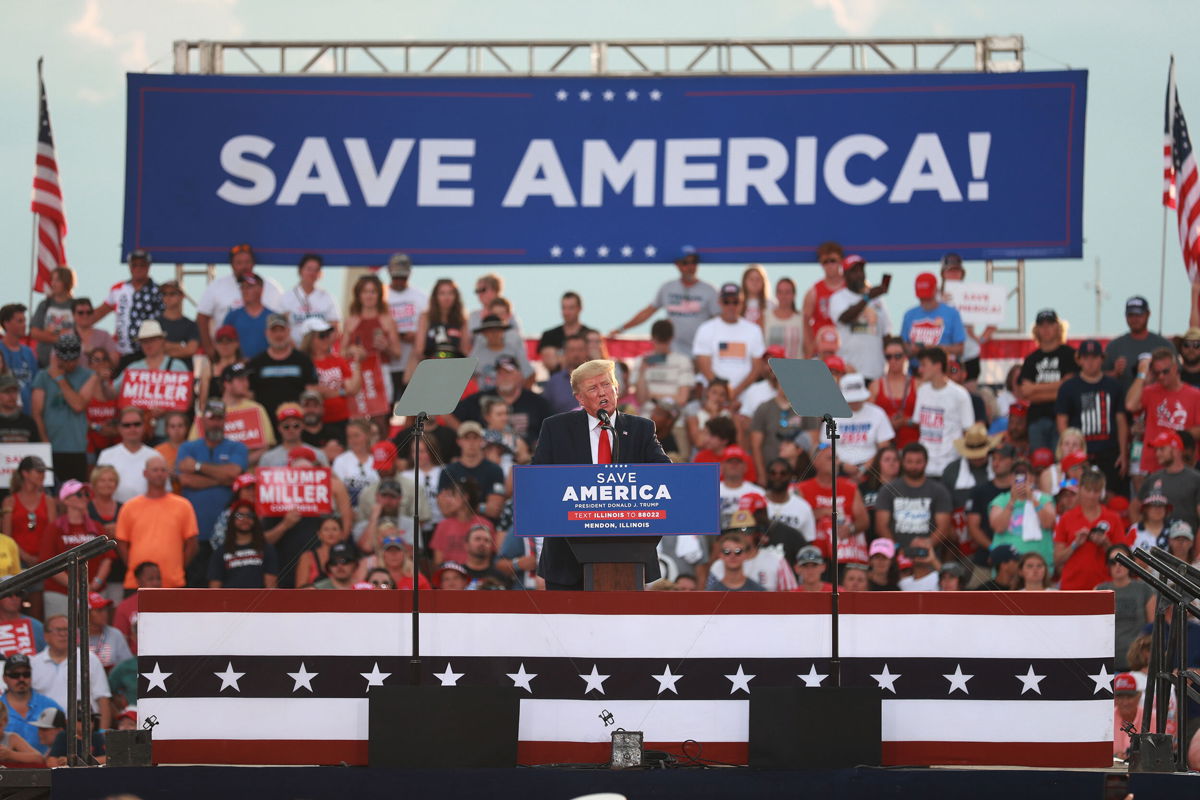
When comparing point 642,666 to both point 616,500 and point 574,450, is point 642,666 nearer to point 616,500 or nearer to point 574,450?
point 616,500

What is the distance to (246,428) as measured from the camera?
44.7ft

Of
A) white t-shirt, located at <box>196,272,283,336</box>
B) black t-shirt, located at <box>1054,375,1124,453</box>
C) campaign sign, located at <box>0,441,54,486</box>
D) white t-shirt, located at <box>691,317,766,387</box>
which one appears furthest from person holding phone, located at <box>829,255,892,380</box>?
campaign sign, located at <box>0,441,54,486</box>

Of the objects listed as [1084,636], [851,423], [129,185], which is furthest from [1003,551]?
[129,185]

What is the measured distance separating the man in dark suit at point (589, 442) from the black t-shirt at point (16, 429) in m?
7.38

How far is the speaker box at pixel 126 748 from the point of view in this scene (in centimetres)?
684

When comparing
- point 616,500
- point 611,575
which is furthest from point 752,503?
point 616,500

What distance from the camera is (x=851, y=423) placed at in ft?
44.1

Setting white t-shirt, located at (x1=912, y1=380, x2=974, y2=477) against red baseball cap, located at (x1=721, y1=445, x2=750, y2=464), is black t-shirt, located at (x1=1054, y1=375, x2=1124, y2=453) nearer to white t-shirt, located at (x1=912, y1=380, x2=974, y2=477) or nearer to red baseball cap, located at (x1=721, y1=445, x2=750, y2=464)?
white t-shirt, located at (x1=912, y1=380, x2=974, y2=477)

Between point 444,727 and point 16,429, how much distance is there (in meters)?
7.93

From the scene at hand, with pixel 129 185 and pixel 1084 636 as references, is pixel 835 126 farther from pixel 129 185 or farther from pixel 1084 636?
pixel 1084 636

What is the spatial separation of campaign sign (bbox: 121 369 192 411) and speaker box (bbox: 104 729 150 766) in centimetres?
747

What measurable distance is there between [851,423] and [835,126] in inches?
184

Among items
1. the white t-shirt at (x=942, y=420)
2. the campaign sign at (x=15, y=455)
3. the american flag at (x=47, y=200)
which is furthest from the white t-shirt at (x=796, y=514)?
the american flag at (x=47, y=200)

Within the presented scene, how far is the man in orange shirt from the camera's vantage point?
1229cm
